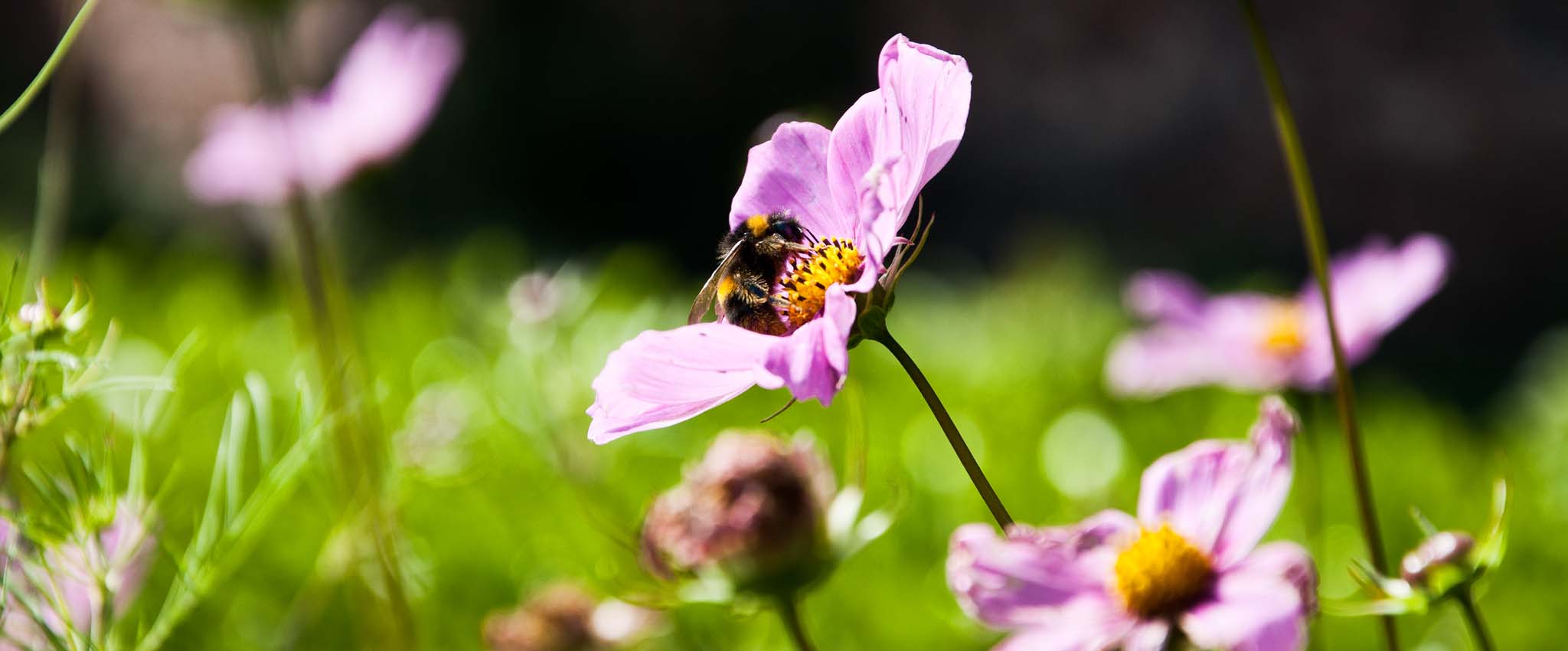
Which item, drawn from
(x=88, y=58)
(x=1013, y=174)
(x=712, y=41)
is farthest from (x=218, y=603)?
(x=88, y=58)

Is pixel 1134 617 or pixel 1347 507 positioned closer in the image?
pixel 1134 617

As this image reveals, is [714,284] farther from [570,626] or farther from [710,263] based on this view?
[710,263]

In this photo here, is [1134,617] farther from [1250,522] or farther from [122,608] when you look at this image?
[122,608]

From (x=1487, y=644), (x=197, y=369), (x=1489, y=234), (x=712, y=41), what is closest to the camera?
(x=1487, y=644)

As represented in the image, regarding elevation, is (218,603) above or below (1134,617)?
above

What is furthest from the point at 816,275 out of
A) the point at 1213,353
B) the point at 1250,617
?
the point at 1213,353

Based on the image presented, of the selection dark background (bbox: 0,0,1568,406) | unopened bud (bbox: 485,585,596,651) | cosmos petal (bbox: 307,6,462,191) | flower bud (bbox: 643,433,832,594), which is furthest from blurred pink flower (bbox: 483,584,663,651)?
dark background (bbox: 0,0,1568,406)

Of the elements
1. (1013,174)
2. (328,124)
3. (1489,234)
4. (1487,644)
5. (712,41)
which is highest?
(712,41)

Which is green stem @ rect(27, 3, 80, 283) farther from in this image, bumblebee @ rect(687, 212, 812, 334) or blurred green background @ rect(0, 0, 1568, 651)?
bumblebee @ rect(687, 212, 812, 334)
